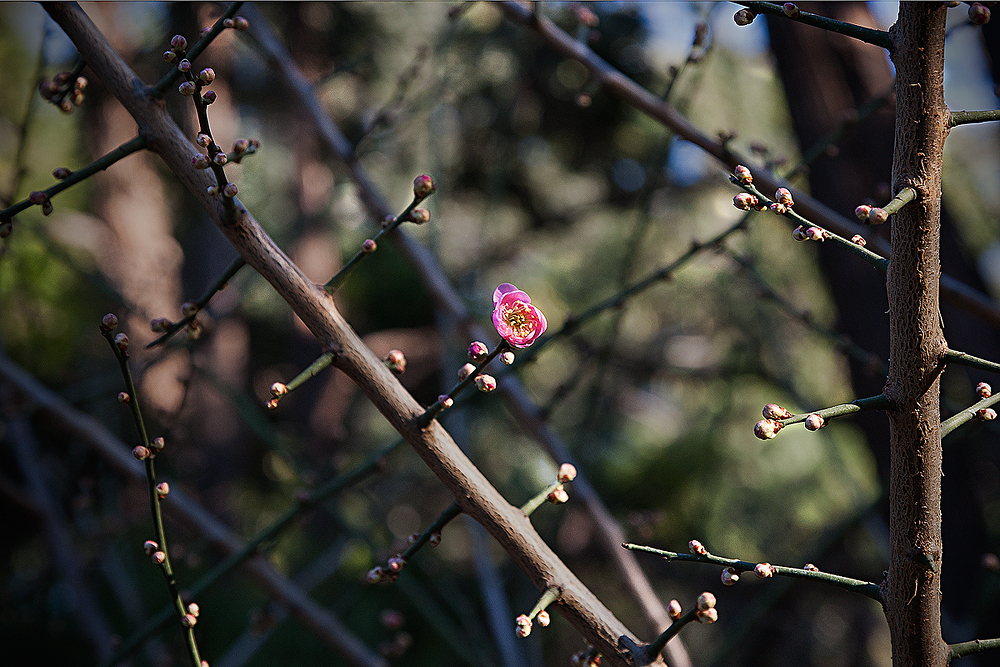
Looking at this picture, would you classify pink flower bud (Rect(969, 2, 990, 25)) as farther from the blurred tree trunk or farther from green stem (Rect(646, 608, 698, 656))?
the blurred tree trunk

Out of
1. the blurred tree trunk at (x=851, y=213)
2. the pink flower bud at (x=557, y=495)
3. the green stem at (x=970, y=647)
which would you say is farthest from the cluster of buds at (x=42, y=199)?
the blurred tree trunk at (x=851, y=213)

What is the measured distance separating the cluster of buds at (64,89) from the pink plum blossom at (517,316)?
37cm

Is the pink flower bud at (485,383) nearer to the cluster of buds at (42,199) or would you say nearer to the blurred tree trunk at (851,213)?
the cluster of buds at (42,199)

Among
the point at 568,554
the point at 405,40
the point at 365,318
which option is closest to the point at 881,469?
the point at 568,554

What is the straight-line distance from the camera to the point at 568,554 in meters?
2.51

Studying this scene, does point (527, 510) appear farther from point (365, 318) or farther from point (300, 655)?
point (365, 318)

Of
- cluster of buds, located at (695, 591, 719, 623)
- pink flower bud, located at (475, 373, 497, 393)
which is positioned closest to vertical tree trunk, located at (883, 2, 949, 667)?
cluster of buds, located at (695, 591, 719, 623)

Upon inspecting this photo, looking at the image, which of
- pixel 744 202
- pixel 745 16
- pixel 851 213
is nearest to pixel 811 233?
pixel 744 202

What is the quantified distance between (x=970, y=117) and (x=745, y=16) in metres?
0.14

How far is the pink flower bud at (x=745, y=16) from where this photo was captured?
17.5 inches

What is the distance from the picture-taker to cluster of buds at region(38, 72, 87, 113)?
553 mm

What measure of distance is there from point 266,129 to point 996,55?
388 centimetres

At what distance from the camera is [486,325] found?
263cm

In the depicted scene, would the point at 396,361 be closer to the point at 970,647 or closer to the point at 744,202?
the point at 744,202
